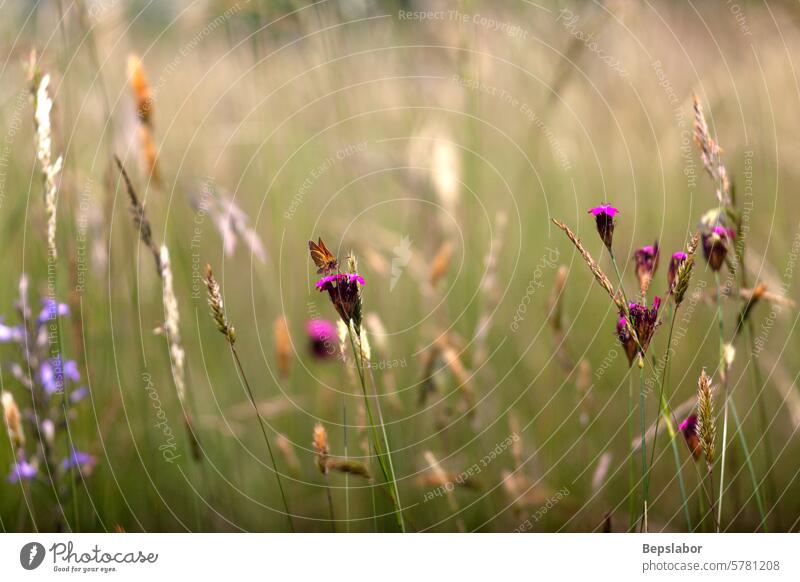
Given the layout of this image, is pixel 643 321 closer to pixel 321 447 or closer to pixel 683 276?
pixel 683 276

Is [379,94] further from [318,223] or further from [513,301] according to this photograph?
[513,301]

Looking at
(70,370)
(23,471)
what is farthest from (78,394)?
(23,471)

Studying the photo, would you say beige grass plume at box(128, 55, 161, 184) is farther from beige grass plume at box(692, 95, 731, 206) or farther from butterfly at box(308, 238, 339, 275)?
beige grass plume at box(692, 95, 731, 206)

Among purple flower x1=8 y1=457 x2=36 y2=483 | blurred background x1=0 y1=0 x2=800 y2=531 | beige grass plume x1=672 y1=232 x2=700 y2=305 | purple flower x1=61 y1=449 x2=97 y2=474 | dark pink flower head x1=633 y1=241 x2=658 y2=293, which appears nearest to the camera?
beige grass plume x1=672 y1=232 x2=700 y2=305

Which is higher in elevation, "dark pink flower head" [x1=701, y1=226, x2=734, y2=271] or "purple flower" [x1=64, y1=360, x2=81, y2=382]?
"dark pink flower head" [x1=701, y1=226, x2=734, y2=271]

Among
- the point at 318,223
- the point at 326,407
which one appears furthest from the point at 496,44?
the point at 326,407
